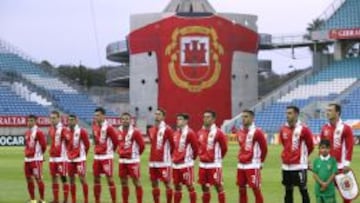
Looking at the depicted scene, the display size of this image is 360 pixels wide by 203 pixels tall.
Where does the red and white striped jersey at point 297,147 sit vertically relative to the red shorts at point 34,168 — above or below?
above

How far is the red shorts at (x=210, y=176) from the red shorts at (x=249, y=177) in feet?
1.45

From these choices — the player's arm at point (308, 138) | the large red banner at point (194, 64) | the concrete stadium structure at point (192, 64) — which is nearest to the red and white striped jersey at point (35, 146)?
the player's arm at point (308, 138)

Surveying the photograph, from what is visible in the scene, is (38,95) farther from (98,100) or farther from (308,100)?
(308,100)

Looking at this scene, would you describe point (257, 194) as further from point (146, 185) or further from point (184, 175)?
point (146, 185)

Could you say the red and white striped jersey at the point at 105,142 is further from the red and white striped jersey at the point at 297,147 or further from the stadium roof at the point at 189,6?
the stadium roof at the point at 189,6

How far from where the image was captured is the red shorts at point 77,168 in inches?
712

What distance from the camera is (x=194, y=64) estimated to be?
221 ft

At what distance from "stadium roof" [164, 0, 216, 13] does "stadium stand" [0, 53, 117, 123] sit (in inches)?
423

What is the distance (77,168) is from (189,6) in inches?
2206

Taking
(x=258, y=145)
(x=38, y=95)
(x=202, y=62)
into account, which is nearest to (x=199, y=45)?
(x=202, y=62)

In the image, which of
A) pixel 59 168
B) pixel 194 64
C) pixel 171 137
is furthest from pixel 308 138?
pixel 194 64

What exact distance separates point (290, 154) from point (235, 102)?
5352 cm

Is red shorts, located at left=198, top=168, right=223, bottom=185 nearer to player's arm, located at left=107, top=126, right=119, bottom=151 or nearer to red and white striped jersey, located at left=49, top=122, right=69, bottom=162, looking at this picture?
player's arm, located at left=107, top=126, right=119, bottom=151

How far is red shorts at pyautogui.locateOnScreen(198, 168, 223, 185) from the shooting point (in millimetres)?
15812
